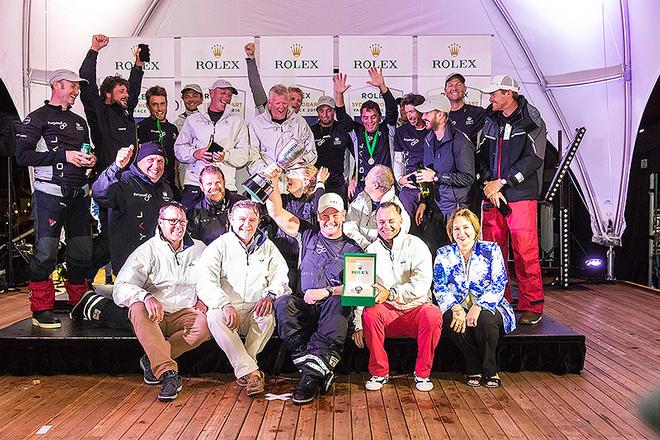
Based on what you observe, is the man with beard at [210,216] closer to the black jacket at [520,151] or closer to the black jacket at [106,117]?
the black jacket at [106,117]

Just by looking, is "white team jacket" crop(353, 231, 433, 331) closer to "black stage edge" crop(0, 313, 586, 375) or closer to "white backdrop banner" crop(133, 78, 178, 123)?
"black stage edge" crop(0, 313, 586, 375)

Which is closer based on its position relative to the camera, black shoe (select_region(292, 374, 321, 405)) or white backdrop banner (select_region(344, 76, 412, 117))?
black shoe (select_region(292, 374, 321, 405))

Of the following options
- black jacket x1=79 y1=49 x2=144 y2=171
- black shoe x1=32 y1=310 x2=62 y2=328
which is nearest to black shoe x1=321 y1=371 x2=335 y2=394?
black shoe x1=32 y1=310 x2=62 y2=328

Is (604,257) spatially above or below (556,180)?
below

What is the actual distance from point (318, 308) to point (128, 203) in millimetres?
1579

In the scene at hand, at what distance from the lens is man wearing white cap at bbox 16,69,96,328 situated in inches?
173

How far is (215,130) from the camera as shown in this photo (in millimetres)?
5219

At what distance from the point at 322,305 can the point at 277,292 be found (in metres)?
0.27

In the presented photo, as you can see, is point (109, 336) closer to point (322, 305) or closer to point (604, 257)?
point (322, 305)

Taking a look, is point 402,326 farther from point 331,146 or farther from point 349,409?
point 331,146

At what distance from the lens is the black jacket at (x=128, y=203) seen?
14.6ft

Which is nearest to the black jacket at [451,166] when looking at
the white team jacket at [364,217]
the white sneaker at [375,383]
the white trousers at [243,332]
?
the white team jacket at [364,217]

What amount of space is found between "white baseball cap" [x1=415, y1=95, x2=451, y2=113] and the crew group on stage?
0.04 ft

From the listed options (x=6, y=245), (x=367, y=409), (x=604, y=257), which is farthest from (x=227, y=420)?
(x=604, y=257)
